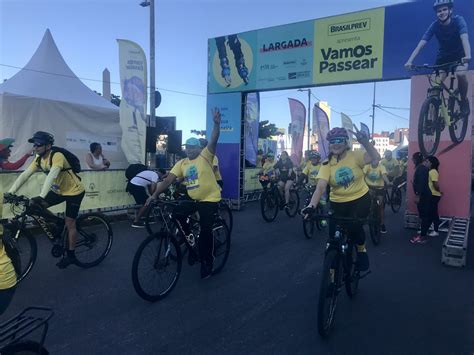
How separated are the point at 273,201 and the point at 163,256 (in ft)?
20.5

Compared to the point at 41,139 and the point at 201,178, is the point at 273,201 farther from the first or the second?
the point at 41,139

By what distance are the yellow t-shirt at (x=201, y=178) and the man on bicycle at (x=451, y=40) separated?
6321mm

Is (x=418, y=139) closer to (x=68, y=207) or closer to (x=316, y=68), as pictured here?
(x=316, y=68)

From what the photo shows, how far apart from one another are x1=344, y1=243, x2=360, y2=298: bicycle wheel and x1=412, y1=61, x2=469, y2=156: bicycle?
224 inches

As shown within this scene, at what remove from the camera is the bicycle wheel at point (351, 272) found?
459 centimetres

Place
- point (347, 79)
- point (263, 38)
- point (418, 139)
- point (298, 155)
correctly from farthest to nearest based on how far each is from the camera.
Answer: point (298, 155), point (263, 38), point (347, 79), point (418, 139)

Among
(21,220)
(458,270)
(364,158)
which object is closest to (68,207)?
(21,220)

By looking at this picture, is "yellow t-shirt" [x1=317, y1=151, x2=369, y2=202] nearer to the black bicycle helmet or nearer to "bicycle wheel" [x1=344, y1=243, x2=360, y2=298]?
"bicycle wheel" [x1=344, y1=243, x2=360, y2=298]

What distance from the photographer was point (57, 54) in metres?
13.9

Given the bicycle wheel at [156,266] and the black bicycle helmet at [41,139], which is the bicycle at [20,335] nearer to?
the bicycle wheel at [156,266]

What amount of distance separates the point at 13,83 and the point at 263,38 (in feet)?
25.1

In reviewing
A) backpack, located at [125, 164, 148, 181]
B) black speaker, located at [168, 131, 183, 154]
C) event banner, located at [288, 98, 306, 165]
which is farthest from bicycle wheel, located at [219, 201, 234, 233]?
event banner, located at [288, 98, 306, 165]

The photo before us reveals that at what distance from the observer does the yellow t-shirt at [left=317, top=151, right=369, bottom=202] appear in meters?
4.62

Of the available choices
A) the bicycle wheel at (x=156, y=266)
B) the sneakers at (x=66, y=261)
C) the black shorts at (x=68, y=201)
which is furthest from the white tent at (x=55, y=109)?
the bicycle wheel at (x=156, y=266)
